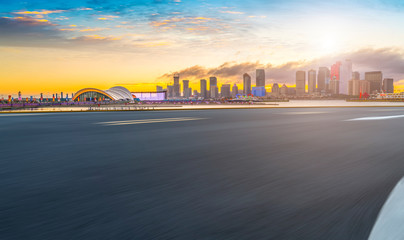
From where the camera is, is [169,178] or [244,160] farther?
[244,160]

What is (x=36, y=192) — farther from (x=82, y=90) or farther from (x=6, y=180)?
(x=82, y=90)

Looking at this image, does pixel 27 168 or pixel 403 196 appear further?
pixel 27 168

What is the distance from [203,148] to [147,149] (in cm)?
Answer: 229

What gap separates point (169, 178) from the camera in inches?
316

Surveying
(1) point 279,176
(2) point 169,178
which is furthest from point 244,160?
(2) point 169,178

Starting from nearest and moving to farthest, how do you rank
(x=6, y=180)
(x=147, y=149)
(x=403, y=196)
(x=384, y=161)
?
1. (x=403, y=196)
2. (x=6, y=180)
3. (x=384, y=161)
4. (x=147, y=149)

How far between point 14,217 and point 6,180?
3.23 meters

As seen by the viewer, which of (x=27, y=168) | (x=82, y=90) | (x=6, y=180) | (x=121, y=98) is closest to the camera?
(x=6, y=180)

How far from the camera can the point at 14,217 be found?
5.29 meters

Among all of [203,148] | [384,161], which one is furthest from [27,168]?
[384,161]

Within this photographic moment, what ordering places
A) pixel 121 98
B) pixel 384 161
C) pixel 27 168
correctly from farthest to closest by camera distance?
1. pixel 121 98
2. pixel 384 161
3. pixel 27 168

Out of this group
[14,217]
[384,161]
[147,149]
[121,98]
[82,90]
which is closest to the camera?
[14,217]

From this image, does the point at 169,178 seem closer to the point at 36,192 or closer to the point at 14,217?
the point at 36,192

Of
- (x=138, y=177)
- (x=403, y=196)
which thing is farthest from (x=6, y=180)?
(x=403, y=196)
